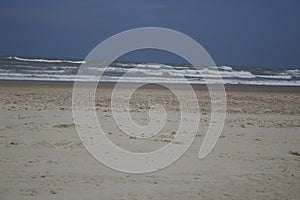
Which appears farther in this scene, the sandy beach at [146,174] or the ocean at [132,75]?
the ocean at [132,75]

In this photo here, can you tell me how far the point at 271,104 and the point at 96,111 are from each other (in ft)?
25.7

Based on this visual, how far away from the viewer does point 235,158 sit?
8047mm

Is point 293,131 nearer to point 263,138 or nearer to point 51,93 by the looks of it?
point 263,138

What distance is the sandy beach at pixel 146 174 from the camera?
602cm

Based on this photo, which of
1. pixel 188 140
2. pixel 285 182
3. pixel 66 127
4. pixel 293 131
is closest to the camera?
pixel 285 182

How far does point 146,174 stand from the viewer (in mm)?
6785

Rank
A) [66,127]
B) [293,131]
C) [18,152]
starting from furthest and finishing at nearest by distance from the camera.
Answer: [293,131]
[66,127]
[18,152]

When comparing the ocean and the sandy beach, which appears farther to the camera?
the ocean

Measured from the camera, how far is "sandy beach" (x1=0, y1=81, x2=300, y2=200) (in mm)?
6020

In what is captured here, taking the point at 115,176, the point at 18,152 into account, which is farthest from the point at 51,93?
the point at 115,176

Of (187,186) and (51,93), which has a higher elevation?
(51,93)

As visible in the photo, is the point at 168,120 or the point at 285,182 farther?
the point at 168,120

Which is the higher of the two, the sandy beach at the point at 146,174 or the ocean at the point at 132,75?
the ocean at the point at 132,75

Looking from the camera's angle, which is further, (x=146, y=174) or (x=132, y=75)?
(x=132, y=75)
